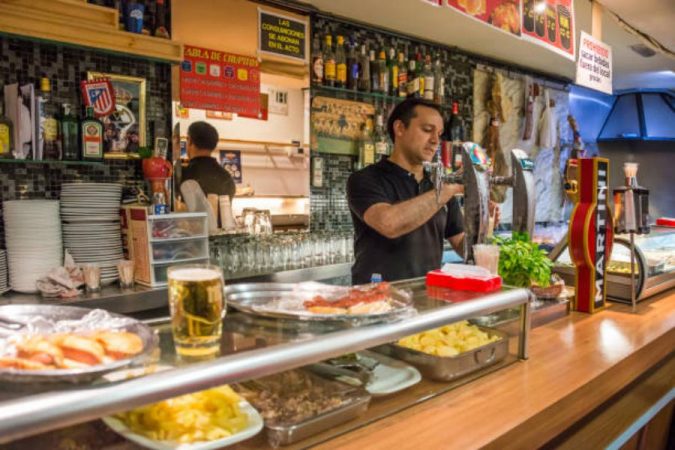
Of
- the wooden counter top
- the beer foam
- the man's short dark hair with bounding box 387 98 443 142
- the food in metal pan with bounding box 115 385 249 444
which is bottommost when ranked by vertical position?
the wooden counter top

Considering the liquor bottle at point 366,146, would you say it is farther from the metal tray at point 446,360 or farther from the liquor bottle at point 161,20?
the metal tray at point 446,360

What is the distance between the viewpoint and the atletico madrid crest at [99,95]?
9.72ft

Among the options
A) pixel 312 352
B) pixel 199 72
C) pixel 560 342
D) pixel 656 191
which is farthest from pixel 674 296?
pixel 656 191

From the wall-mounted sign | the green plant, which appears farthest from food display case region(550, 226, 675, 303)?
the wall-mounted sign

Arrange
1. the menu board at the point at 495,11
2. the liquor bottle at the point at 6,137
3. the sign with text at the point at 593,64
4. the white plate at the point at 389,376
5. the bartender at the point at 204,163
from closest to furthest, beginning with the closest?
the white plate at the point at 389,376, the liquor bottle at the point at 6,137, the menu board at the point at 495,11, the sign with text at the point at 593,64, the bartender at the point at 204,163

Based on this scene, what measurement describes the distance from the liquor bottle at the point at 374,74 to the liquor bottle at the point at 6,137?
268cm

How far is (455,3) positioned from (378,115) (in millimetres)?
2018

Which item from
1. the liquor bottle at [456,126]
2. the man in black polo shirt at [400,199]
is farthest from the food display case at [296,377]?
the liquor bottle at [456,126]

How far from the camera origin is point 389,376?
1479 millimetres

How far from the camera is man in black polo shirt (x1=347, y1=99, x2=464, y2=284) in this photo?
2.61 metres

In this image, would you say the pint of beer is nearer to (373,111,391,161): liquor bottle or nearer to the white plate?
the white plate

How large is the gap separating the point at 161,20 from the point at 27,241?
1.48 meters

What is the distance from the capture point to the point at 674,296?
9.77 feet

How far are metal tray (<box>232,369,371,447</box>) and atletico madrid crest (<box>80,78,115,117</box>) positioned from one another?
2.26 metres
